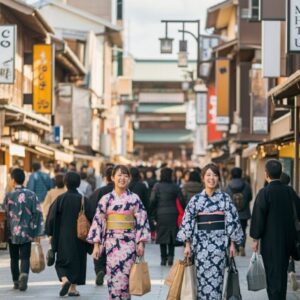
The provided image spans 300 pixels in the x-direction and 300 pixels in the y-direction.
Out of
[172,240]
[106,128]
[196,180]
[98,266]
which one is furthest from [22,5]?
[106,128]

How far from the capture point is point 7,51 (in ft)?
75.0

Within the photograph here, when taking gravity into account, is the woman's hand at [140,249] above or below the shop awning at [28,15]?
below

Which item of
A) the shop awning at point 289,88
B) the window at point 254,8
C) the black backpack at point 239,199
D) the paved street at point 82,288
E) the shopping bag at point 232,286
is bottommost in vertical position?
the paved street at point 82,288

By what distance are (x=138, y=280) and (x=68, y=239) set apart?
A: 2.88 metres

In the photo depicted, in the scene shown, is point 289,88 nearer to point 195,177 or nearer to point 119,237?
point 195,177

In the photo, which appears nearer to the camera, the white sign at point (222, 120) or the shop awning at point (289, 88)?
the shop awning at point (289, 88)

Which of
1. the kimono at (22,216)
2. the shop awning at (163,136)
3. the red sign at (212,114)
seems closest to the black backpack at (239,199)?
the kimono at (22,216)

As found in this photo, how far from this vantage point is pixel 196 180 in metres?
19.9

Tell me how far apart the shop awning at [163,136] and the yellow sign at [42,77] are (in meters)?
82.2

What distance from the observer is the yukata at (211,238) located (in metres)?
10.6

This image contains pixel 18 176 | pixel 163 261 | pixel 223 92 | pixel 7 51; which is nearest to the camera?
pixel 18 176

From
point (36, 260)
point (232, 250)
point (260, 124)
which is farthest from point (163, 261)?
point (260, 124)

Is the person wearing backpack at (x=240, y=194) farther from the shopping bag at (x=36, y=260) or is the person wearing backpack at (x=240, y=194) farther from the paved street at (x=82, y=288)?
the shopping bag at (x=36, y=260)

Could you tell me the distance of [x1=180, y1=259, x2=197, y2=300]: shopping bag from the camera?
33.9 ft
